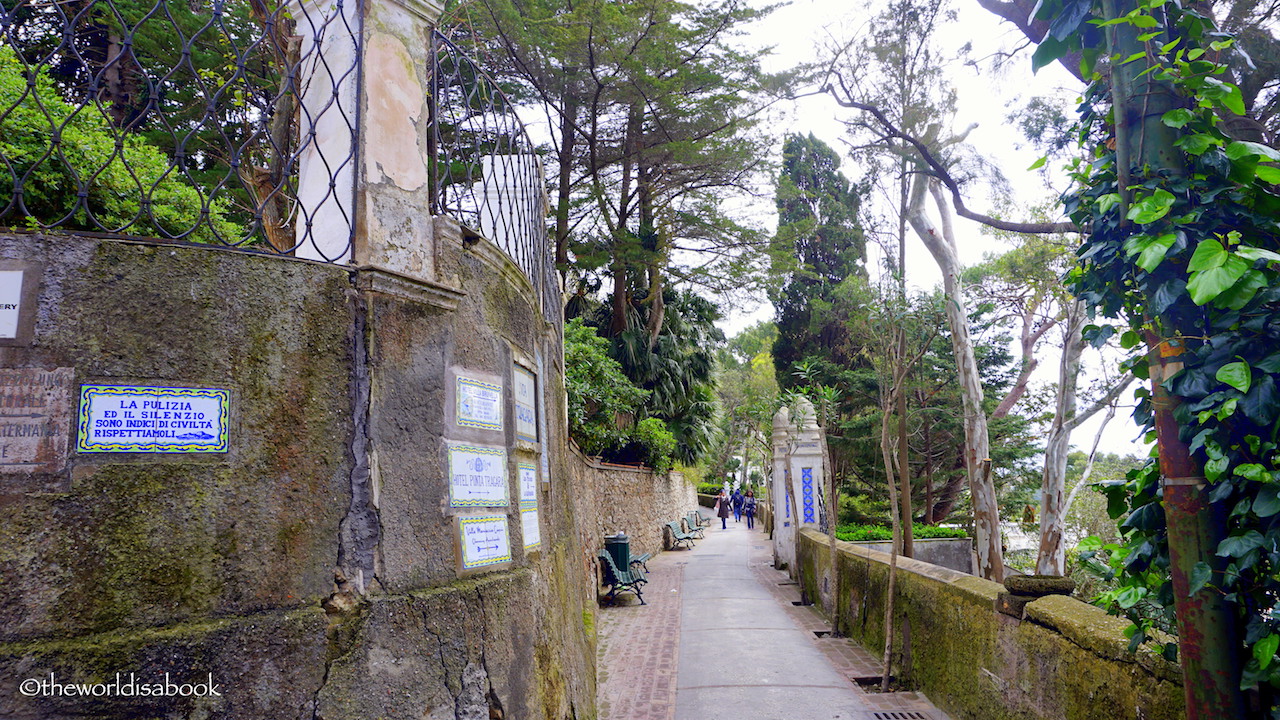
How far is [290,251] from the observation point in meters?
3.24

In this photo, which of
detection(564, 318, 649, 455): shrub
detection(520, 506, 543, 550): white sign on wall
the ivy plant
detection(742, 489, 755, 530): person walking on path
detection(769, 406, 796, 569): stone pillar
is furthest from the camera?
detection(742, 489, 755, 530): person walking on path

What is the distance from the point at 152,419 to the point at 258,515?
1.75 feet

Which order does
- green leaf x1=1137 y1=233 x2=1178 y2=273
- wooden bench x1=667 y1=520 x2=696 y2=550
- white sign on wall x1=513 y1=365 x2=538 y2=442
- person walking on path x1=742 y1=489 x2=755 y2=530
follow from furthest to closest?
person walking on path x1=742 y1=489 x2=755 y2=530 → wooden bench x1=667 y1=520 x2=696 y2=550 → white sign on wall x1=513 y1=365 x2=538 y2=442 → green leaf x1=1137 y1=233 x2=1178 y2=273

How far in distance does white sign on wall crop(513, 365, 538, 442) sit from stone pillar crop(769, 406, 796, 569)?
12.6 m

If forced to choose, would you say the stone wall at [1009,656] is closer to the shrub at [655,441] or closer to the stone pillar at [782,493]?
the stone pillar at [782,493]

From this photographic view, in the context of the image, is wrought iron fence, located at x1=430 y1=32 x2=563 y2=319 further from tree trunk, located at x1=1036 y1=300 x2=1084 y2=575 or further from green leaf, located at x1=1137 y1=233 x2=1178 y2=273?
tree trunk, located at x1=1036 y1=300 x2=1084 y2=575

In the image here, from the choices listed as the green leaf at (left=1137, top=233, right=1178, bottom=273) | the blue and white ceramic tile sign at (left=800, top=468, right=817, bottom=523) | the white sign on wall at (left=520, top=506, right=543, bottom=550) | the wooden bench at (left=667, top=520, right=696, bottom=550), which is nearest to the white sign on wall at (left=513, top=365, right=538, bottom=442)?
the white sign on wall at (left=520, top=506, right=543, bottom=550)

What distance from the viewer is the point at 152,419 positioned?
281cm

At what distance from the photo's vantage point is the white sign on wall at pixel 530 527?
4.27 m

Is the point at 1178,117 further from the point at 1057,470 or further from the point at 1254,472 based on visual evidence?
the point at 1057,470

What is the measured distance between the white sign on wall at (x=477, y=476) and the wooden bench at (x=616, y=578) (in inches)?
353

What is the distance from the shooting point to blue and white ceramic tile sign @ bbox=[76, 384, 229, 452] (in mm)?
2736

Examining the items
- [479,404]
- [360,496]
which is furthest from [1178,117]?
[360,496]

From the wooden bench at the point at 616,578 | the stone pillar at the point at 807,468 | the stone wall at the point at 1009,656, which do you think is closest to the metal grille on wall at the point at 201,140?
the stone wall at the point at 1009,656
